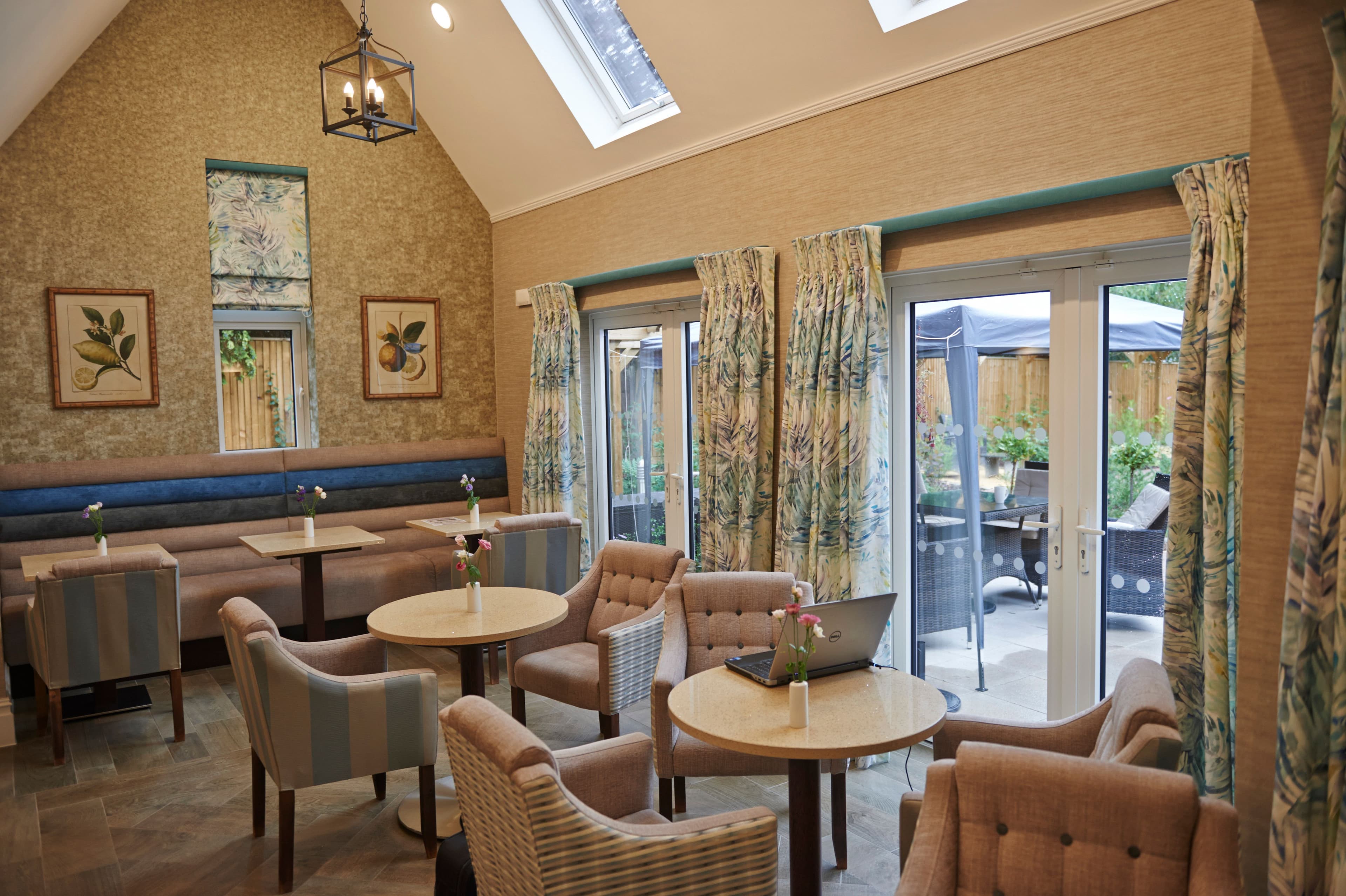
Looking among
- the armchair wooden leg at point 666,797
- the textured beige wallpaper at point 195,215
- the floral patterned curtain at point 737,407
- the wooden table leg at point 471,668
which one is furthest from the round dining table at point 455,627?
the textured beige wallpaper at point 195,215

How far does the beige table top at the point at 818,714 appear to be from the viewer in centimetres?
237

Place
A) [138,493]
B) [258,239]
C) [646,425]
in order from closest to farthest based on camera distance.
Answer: [138,493], [646,425], [258,239]

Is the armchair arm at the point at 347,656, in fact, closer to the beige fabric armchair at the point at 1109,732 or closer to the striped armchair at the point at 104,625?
the striped armchair at the point at 104,625

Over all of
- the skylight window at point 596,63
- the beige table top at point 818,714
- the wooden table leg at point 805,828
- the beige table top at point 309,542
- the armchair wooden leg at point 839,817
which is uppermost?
the skylight window at point 596,63

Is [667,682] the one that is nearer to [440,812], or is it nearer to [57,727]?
[440,812]

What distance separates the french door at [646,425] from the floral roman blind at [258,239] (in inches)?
86.7

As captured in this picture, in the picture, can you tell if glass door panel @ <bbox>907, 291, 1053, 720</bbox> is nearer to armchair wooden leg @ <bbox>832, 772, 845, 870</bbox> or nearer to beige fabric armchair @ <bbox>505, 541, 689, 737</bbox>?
armchair wooden leg @ <bbox>832, 772, 845, 870</bbox>

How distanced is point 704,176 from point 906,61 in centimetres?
147

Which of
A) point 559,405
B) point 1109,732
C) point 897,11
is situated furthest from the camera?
point 559,405

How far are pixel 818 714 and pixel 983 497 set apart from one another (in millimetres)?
1780

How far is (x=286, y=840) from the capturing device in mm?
3090

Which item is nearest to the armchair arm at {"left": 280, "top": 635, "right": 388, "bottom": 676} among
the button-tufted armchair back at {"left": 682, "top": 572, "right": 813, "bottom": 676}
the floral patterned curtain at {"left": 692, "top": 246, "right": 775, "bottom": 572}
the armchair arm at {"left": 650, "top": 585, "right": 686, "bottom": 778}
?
the armchair arm at {"left": 650, "top": 585, "right": 686, "bottom": 778}

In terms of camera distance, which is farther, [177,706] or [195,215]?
[195,215]

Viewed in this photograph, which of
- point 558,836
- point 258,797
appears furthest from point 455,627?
point 558,836
